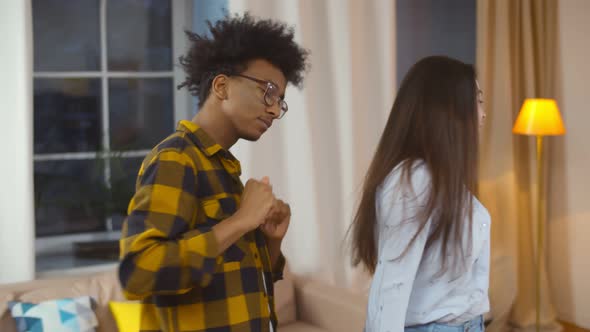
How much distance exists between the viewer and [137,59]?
344 cm

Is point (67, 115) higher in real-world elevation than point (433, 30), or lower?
lower

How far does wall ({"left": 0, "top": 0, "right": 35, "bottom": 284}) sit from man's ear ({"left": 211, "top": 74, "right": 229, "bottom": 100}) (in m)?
1.67

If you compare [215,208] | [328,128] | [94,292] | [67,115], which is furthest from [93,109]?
[215,208]

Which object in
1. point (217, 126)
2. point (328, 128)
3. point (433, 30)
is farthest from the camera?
point (433, 30)

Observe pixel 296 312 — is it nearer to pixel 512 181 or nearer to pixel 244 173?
pixel 244 173

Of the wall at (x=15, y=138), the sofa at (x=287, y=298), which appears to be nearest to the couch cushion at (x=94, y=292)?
the sofa at (x=287, y=298)

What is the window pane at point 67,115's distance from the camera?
3.24m

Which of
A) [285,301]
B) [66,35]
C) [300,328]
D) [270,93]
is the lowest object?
[300,328]

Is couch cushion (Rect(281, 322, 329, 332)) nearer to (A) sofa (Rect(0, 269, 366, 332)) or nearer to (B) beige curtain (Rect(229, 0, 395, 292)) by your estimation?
(A) sofa (Rect(0, 269, 366, 332))

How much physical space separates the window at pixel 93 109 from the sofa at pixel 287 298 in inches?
19.3

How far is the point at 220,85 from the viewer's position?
134 centimetres

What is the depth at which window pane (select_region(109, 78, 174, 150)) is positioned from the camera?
340 cm

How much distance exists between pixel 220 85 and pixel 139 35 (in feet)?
7.44

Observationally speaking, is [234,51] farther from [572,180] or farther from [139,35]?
[572,180]
